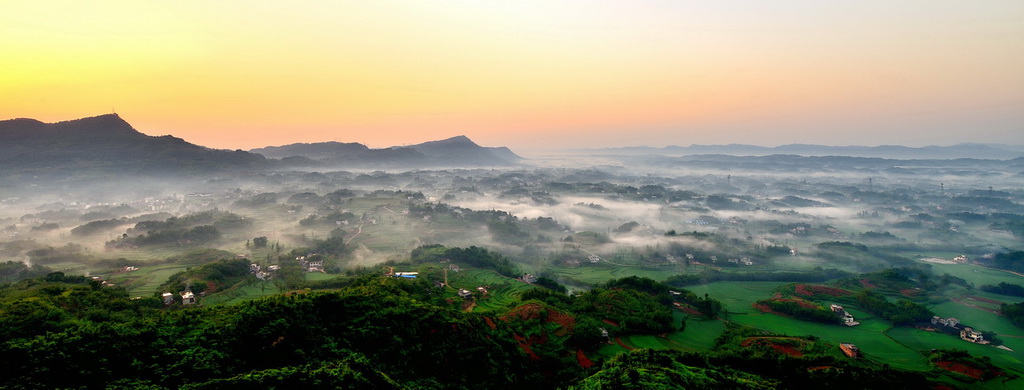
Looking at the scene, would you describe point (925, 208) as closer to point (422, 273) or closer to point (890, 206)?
point (890, 206)

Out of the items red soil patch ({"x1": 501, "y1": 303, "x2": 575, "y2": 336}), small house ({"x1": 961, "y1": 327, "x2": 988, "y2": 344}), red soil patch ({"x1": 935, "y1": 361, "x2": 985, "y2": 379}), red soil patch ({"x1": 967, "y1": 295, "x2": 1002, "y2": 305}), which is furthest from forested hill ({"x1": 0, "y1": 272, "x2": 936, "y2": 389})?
red soil patch ({"x1": 967, "y1": 295, "x2": 1002, "y2": 305})

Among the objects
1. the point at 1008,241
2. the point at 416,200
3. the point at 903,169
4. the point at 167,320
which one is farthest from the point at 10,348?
the point at 903,169

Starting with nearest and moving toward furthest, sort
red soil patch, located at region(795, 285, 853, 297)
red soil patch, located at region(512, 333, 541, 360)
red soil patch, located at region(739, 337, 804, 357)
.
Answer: red soil patch, located at region(512, 333, 541, 360)
red soil patch, located at region(739, 337, 804, 357)
red soil patch, located at region(795, 285, 853, 297)

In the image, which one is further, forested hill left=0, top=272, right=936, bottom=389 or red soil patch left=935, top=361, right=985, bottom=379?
red soil patch left=935, top=361, right=985, bottom=379

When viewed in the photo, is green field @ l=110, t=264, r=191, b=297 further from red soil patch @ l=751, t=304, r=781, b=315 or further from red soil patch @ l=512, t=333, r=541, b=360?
red soil patch @ l=751, t=304, r=781, b=315

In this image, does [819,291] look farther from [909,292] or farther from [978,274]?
[978,274]

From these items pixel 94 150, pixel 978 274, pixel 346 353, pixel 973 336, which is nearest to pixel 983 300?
pixel 978 274

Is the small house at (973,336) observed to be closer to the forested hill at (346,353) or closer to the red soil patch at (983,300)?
the forested hill at (346,353)

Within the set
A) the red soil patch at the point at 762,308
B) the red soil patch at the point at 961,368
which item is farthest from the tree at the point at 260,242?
the red soil patch at the point at 961,368
